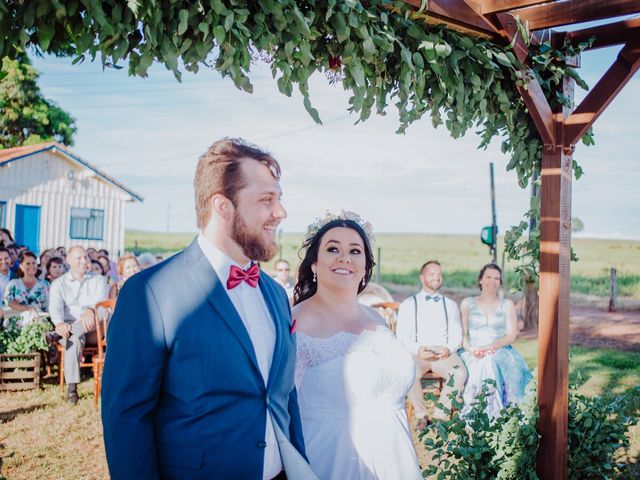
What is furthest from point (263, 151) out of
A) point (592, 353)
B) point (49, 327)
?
point (592, 353)

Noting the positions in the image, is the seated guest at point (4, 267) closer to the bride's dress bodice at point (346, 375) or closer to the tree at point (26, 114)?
the bride's dress bodice at point (346, 375)

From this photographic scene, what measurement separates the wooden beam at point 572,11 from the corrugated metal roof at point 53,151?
56.3ft

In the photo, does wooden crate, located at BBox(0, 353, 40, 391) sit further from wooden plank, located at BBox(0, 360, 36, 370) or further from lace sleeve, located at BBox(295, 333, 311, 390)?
lace sleeve, located at BBox(295, 333, 311, 390)

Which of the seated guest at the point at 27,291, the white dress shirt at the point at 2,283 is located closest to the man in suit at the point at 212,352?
the seated guest at the point at 27,291

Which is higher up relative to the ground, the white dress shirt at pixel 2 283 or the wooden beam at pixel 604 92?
the wooden beam at pixel 604 92

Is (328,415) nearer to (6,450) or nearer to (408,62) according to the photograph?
(408,62)

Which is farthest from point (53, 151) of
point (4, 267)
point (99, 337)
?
point (99, 337)

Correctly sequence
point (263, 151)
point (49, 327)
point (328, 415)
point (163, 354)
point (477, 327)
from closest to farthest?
point (163, 354) < point (263, 151) < point (328, 415) < point (477, 327) < point (49, 327)

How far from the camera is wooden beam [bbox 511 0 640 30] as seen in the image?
3568mm

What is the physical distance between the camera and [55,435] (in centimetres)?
615

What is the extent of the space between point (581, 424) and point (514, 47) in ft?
8.84

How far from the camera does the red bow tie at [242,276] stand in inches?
82.4

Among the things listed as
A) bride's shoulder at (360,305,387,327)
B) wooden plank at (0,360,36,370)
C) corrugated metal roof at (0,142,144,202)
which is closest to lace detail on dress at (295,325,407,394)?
bride's shoulder at (360,305,387,327)

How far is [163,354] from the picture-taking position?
1.90 metres
